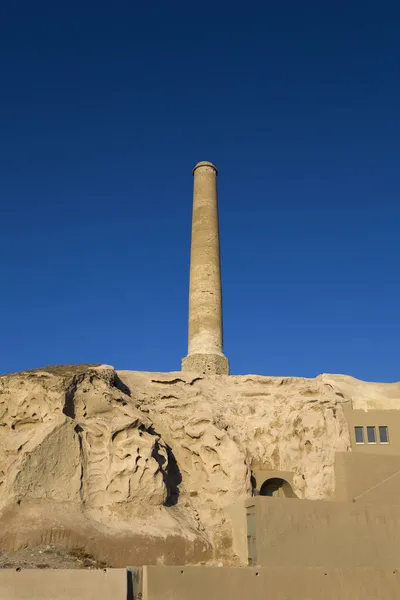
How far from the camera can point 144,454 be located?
65.2ft

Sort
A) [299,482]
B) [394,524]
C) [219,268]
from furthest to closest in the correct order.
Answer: [219,268]
[299,482]
[394,524]

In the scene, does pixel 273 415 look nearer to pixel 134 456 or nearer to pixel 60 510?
pixel 134 456

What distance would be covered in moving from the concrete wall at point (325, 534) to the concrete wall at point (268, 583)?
0.47 metres

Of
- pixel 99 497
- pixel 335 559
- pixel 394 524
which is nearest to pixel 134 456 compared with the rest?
pixel 99 497

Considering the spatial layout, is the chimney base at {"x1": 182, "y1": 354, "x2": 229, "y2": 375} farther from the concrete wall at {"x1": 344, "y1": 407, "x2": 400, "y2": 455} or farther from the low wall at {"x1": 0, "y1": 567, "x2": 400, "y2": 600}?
the low wall at {"x1": 0, "y1": 567, "x2": 400, "y2": 600}

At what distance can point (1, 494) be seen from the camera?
18.0 meters

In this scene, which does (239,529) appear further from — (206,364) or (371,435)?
(206,364)

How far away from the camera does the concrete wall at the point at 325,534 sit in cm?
1869

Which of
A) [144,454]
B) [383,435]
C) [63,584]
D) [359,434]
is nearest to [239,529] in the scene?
[144,454]

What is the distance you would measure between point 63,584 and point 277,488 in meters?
12.1

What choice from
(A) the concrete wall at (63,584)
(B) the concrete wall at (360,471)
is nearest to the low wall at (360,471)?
(B) the concrete wall at (360,471)

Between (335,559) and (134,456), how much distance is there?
23.4ft

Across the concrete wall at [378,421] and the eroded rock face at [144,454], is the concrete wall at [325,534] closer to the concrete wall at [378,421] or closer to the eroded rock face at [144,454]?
the eroded rock face at [144,454]

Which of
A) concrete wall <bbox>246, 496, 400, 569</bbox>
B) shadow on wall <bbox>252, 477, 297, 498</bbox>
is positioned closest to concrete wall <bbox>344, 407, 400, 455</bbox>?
shadow on wall <bbox>252, 477, 297, 498</bbox>
